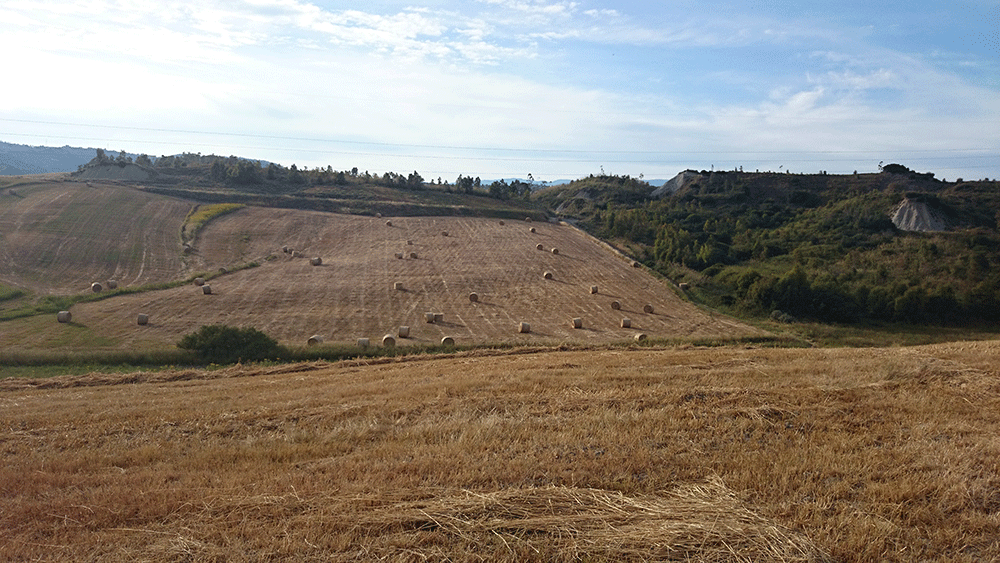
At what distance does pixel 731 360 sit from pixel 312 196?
57.7 m

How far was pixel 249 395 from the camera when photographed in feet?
41.2

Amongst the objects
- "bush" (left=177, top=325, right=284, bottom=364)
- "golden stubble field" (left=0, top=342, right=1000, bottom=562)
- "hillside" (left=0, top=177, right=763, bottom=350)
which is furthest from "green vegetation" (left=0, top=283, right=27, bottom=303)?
"golden stubble field" (left=0, top=342, right=1000, bottom=562)

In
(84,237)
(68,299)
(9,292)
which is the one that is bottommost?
(68,299)

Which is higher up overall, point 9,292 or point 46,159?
point 46,159

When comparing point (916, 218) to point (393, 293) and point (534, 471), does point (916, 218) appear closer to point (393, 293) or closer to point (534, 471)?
point (393, 293)

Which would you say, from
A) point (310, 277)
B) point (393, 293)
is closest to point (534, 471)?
point (393, 293)

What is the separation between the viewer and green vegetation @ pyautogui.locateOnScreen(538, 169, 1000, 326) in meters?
32.2

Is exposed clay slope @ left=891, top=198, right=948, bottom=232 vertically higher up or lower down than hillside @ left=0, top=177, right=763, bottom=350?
higher up

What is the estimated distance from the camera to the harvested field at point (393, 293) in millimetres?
25656

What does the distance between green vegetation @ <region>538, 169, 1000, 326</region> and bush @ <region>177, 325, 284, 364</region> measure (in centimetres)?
2673

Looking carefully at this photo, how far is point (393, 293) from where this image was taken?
3225 centimetres

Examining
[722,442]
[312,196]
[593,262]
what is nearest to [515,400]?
[722,442]

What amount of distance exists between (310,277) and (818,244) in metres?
41.9

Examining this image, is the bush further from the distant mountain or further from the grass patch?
→ the distant mountain
